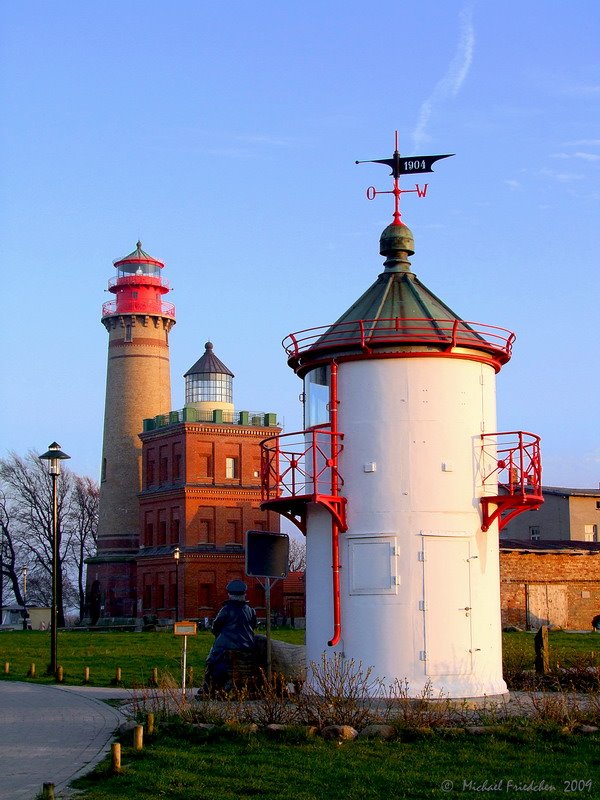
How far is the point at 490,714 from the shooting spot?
17.1m

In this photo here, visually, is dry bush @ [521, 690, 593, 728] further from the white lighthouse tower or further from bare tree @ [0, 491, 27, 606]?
bare tree @ [0, 491, 27, 606]

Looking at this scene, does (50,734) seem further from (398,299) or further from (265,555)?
(398,299)

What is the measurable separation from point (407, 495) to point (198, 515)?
53.7 meters

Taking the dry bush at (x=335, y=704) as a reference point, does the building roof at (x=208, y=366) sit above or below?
above

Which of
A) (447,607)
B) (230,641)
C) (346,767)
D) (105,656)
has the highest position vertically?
(447,607)

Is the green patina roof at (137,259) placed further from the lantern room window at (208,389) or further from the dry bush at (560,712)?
the dry bush at (560,712)

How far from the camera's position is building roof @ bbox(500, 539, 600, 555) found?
5206cm

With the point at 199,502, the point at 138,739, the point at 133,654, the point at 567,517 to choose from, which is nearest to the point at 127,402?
the point at 199,502

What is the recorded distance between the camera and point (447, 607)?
19516 mm

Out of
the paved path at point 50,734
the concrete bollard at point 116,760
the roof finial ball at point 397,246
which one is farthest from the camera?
the roof finial ball at point 397,246

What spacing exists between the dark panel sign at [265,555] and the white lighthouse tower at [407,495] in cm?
64

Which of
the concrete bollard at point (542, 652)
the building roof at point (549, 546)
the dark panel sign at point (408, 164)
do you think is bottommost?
the concrete bollard at point (542, 652)

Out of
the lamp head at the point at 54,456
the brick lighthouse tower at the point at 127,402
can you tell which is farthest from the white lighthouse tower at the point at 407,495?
the brick lighthouse tower at the point at 127,402

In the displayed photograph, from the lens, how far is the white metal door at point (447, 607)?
63.5 ft
